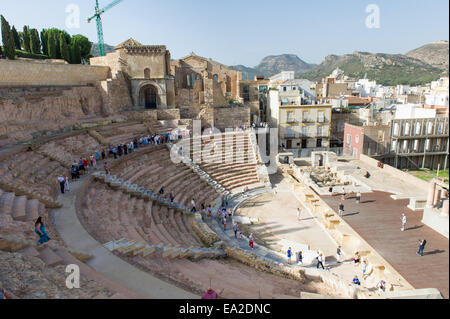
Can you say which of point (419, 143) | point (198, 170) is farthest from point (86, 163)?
point (419, 143)

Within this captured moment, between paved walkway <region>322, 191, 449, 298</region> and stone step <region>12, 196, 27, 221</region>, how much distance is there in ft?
39.4

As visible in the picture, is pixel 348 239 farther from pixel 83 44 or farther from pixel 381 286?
→ pixel 83 44

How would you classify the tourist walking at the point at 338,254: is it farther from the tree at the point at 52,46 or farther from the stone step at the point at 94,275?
the tree at the point at 52,46

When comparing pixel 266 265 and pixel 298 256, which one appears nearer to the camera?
pixel 266 265

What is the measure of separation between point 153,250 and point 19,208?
15.3ft

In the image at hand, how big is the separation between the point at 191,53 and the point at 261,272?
35007mm

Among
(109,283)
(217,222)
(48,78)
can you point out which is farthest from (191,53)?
(109,283)

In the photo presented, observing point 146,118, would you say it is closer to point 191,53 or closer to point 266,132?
point 266,132

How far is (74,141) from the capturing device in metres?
18.3

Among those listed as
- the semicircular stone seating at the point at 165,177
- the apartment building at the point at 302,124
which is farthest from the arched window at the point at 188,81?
the semicircular stone seating at the point at 165,177

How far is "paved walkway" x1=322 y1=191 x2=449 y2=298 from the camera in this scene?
29.7ft

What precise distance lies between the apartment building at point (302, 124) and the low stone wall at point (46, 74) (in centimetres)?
1883

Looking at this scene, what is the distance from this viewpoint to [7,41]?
24641mm

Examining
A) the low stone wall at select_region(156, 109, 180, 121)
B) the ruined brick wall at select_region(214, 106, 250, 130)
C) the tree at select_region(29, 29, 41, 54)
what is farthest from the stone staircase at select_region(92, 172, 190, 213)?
the tree at select_region(29, 29, 41, 54)
